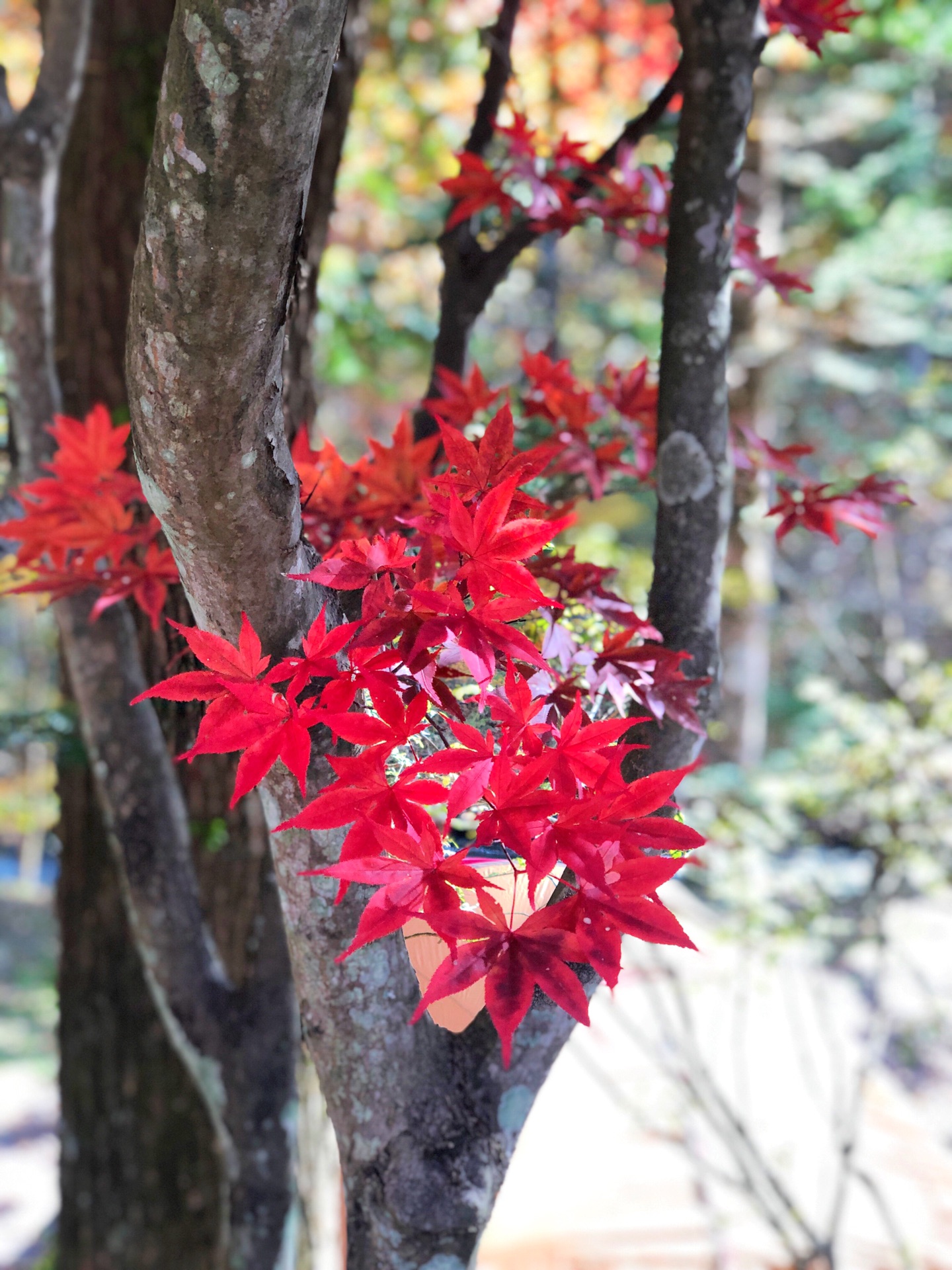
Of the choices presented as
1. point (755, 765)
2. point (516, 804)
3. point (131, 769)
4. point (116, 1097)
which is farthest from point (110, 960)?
point (755, 765)

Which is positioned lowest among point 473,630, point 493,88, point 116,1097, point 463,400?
point 116,1097

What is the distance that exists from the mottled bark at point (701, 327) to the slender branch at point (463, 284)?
356 millimetres

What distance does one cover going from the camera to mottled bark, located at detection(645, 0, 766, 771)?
102 cm

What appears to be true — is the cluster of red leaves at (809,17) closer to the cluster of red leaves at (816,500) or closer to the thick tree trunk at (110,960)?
the cluster of red leaves at (816,500)

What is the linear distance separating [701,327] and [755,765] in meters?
4.82

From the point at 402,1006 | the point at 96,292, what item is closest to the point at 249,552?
the point at 402,1006

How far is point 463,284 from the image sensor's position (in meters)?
1.42

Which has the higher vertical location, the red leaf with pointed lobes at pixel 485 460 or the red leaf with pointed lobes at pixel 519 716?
the red leaf with pointed lobes at pixel 485 460

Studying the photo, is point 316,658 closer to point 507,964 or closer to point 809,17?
point 507,964

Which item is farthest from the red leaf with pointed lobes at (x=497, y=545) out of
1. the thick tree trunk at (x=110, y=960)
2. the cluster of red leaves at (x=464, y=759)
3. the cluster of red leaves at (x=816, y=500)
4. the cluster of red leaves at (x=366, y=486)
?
the thick tree trunk at (x=110, y=960)

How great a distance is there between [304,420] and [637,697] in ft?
3.46

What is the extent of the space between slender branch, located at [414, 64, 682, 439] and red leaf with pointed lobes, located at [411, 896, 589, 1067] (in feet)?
2.97

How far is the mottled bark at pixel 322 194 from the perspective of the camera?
154 centimetres

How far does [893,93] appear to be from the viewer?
289 inches
